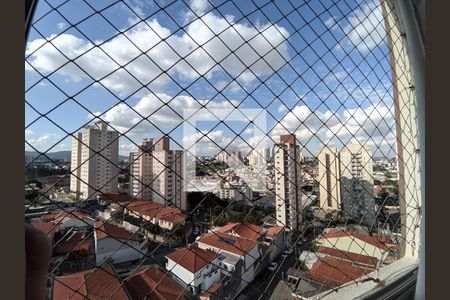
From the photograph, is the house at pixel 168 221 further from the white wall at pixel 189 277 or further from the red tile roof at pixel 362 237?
the red tile roof at pixel 362 237

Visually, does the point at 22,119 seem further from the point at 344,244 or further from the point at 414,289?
the point at 344,244

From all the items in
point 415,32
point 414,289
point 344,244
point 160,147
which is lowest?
point 344,244

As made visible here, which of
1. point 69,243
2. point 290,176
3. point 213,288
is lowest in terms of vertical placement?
point 213,288

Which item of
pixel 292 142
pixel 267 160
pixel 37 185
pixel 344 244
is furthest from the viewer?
pixel 344 244

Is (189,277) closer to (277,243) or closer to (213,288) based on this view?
(213,288)

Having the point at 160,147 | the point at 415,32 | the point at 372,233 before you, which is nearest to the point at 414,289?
the point at 372,233

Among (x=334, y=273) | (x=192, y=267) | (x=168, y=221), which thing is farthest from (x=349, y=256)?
(x=168, y=221)
